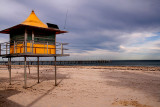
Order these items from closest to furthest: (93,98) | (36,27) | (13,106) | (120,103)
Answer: (13,106)
(120,103)
(93,98)
(36,27)

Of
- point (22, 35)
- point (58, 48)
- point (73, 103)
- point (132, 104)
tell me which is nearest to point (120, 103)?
point (132, 104)

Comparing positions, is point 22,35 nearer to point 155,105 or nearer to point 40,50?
point 40,50

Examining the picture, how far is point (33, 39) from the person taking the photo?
488 inches

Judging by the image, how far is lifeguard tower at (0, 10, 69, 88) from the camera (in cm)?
1184

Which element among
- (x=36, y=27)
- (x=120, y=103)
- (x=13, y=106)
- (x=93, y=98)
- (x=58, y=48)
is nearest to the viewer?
(x=13, y=106)

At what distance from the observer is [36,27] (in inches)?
478

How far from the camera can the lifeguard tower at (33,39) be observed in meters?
11.8

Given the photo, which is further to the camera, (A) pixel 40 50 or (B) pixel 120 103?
(A) pixel 40 50

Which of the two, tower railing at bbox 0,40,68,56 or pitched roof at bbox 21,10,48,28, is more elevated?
pitched roof at bbox 21,10,48,28

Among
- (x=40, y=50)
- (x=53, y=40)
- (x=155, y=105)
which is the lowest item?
(x=155, y=105)

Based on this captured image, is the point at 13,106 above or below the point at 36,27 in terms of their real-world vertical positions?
below

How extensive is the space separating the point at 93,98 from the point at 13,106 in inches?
201

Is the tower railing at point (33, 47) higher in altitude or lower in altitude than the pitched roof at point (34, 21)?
lower

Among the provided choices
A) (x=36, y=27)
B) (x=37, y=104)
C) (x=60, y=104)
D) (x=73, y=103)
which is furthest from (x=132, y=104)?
(x=36, y=27)
